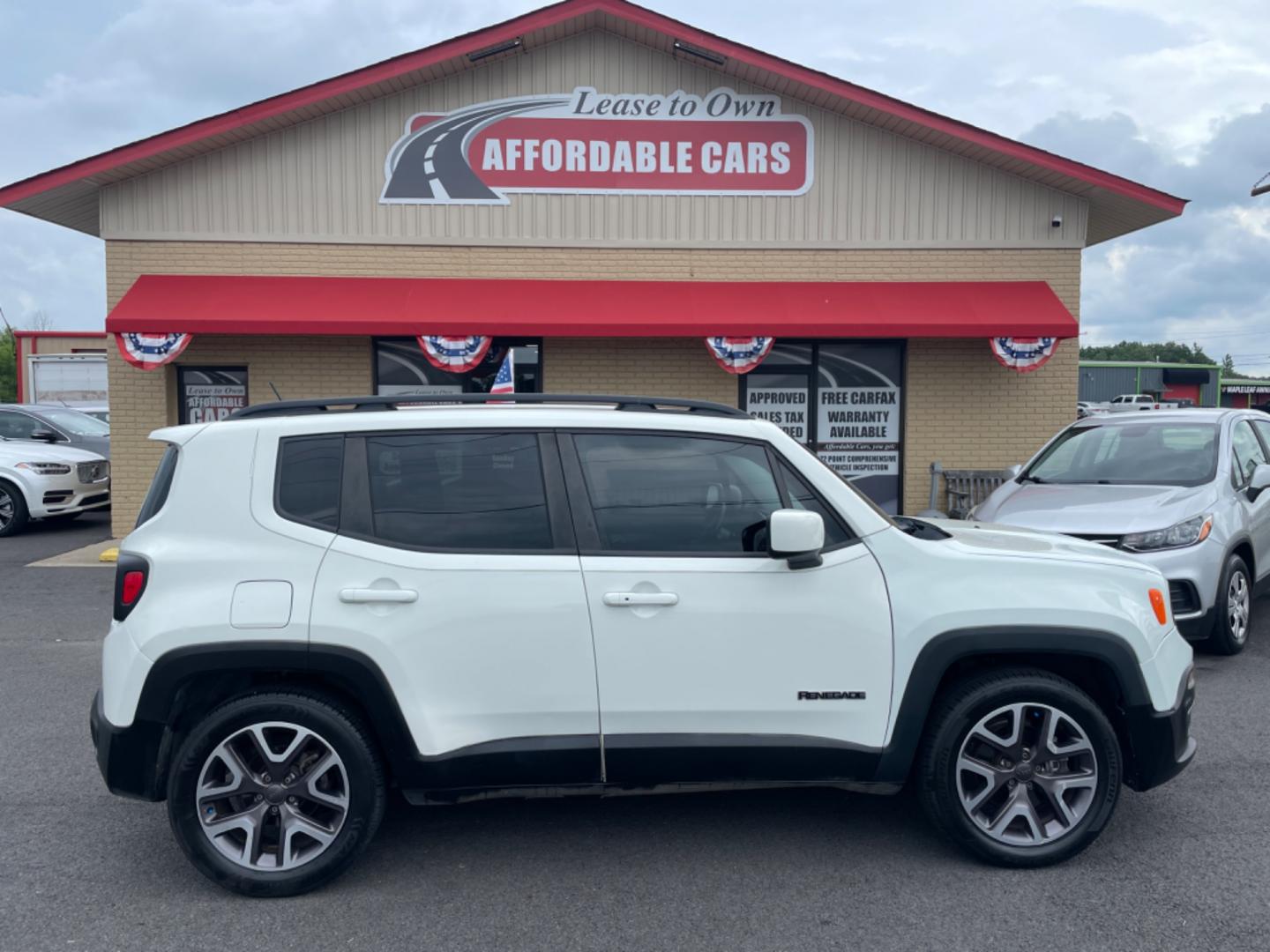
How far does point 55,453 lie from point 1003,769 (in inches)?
527

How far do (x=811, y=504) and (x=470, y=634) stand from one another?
135 centimetres

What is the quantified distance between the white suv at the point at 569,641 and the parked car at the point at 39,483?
1114 cm

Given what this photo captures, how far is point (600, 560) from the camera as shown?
359 centimetres

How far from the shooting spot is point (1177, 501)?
680 cm

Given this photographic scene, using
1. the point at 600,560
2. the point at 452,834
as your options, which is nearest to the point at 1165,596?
the point at 600,560

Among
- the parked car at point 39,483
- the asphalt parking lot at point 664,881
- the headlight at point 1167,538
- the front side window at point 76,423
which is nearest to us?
the asphalt parking lot at point 664,881

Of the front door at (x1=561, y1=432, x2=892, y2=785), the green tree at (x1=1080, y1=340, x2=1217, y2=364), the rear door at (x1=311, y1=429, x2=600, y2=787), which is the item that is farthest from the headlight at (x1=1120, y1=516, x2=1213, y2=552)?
the green tree at (x1=1080, y1=340, x2=1217, y2=364)

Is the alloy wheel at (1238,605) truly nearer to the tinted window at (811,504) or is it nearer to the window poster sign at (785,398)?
the tinted window at (811,504)

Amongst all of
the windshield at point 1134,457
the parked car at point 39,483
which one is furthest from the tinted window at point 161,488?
the parked car at point 39,483

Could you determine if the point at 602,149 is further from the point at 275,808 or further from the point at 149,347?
the point at 275,808

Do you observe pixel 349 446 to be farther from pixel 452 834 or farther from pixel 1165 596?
pixel 1165 596

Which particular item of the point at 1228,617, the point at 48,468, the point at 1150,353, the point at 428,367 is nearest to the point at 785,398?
the point at 428,367

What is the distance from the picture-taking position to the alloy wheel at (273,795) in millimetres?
3508

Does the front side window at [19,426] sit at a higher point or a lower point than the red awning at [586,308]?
lower
